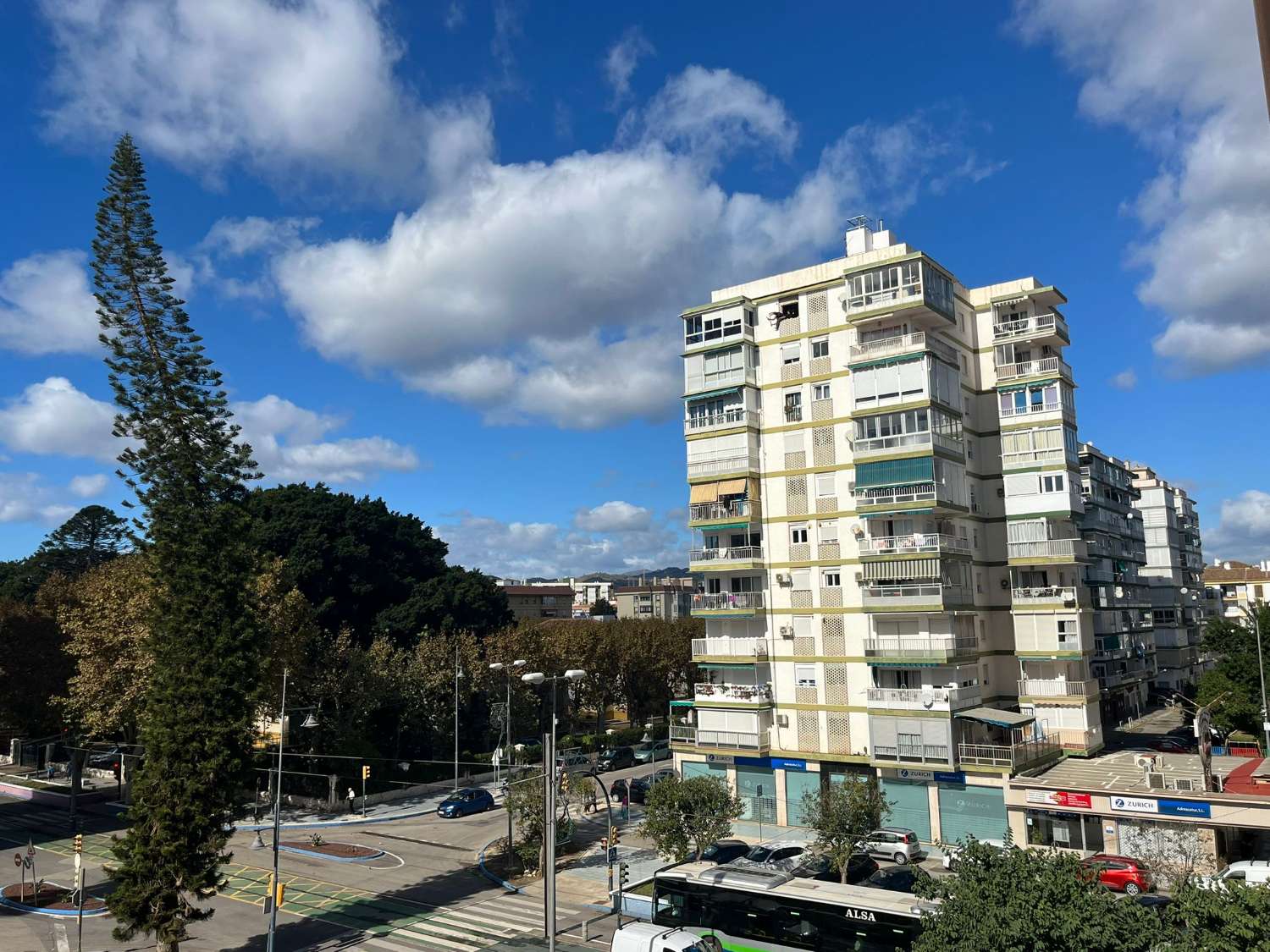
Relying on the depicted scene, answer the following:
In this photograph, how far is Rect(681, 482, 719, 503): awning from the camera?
155ft

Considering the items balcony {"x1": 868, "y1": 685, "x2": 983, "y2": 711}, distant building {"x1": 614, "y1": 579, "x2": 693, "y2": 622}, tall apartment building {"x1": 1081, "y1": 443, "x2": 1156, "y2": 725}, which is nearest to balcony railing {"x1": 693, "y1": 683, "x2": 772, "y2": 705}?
balcony {"x1": 868, "y1": 685, "x2": 983, "y2": 711}

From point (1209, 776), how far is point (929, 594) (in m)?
12.5

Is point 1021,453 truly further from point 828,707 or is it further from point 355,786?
point 355,786

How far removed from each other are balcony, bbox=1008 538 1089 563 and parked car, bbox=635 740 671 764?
31.5 metres

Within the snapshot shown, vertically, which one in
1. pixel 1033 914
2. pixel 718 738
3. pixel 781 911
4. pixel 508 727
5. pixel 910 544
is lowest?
pixel 781 911

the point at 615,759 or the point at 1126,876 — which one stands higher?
the point at 1126,876

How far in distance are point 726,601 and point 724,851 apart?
13.6m

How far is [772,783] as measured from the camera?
4491 centimetres

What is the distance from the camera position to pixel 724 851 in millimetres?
36688

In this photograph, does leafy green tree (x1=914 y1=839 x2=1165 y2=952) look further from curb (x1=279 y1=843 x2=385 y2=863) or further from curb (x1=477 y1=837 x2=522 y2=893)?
curb (x1=279 y1=843 x2=385 y2=863)

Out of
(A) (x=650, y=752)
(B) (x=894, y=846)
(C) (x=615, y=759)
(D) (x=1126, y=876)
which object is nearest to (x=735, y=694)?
(B) (x=894, y=846)

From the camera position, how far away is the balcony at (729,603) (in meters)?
46.2

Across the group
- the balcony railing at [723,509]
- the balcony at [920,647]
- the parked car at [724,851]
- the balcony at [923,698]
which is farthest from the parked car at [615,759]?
the balcony at [920,647]

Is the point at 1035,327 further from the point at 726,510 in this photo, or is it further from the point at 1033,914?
the point at 1033,914
